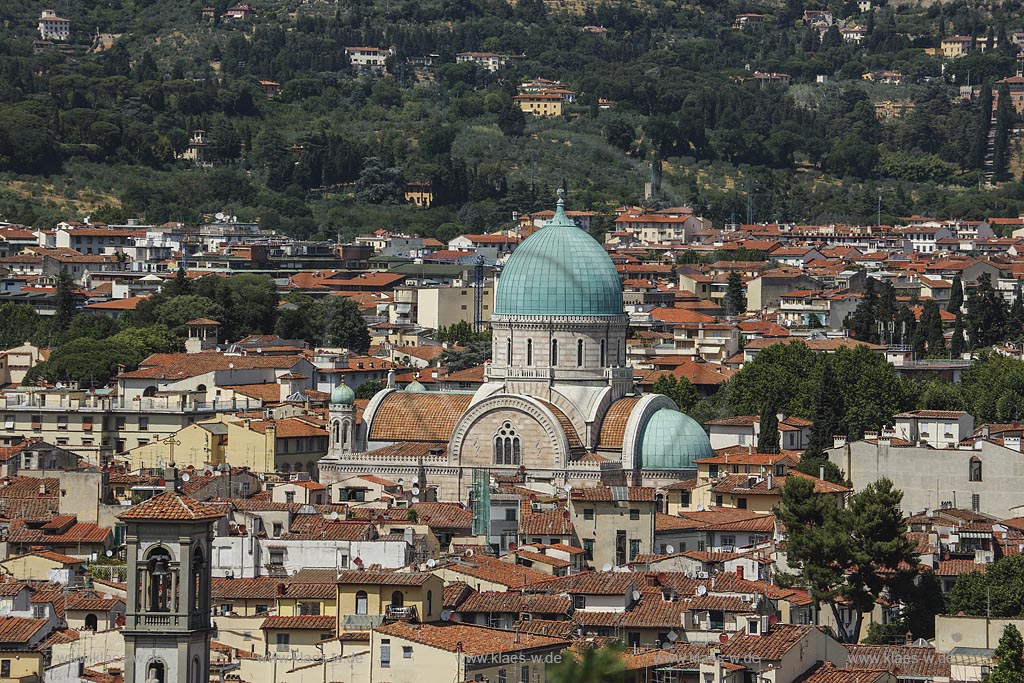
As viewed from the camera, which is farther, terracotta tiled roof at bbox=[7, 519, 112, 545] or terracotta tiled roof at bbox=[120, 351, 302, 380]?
terracotta tiled roof at bbox=[120, 351, 302, 380]

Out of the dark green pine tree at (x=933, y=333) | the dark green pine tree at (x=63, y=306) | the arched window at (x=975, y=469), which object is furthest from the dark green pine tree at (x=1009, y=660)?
the dark green pine tree at (x=63, y=306)

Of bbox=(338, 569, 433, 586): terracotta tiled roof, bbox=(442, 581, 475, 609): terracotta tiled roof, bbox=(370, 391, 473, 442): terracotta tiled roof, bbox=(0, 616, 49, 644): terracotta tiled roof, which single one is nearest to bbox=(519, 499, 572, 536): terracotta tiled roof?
bbox=(442, 581, 475, 609): terracotta tiled roof

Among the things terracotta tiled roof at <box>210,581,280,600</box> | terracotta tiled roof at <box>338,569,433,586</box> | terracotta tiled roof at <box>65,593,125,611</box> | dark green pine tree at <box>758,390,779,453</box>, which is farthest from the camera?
dark green pine tree at <box>758,390,779,453</box>

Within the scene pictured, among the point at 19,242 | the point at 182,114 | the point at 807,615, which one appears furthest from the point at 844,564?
the point at 182,114

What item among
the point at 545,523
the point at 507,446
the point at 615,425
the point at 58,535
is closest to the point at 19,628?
the point at 58,535

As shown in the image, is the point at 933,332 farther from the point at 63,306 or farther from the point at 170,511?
the point at 170,511

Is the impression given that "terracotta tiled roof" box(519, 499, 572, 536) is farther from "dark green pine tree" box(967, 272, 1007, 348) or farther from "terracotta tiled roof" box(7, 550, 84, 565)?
"dark green pine tree" box(967, 272, 1007, 348)
